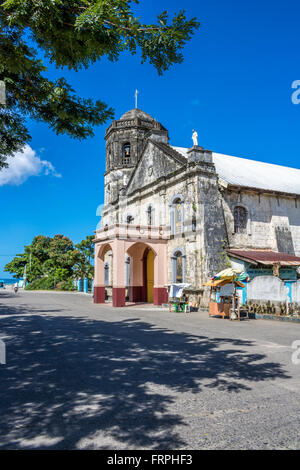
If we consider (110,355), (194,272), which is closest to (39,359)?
(110,355)

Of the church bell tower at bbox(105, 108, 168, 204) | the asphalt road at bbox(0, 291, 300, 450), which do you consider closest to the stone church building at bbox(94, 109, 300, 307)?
the church bell tower at bbox(105, 108, 168, 204)

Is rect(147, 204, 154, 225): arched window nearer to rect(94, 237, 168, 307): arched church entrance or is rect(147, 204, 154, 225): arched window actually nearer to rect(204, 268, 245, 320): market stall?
rect(94, 237, 168, 307): arched church entrance

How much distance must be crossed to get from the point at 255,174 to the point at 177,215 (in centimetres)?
756

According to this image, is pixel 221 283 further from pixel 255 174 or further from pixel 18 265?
pixel 18 265

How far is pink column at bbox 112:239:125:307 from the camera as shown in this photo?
19328mm

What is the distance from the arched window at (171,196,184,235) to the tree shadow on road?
451 inches

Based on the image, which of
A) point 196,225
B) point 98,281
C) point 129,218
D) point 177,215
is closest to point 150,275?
point 98,281

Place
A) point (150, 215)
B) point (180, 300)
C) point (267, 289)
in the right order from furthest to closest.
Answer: point (150, 215) < point (180, 300) < point (267, 289)

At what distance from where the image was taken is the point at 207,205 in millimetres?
18484

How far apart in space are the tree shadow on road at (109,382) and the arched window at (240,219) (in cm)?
1147

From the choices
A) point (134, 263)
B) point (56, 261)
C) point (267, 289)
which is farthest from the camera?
point (56, 261)

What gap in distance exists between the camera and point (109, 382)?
4.99m

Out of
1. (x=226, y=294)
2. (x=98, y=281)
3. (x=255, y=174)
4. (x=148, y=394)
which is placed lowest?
(x=148, y=394)

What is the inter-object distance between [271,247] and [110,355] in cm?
1587
